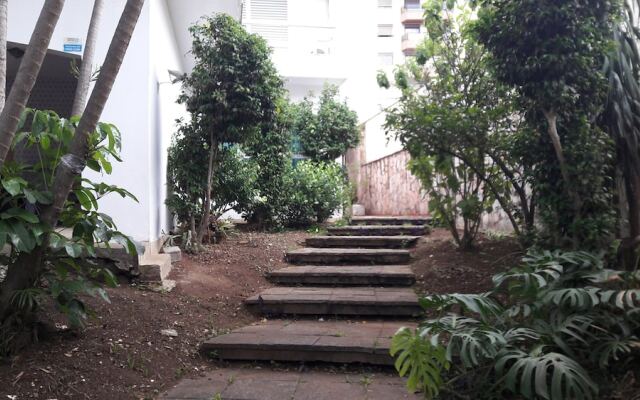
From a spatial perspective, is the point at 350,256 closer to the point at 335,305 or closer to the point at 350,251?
the point at 350,251

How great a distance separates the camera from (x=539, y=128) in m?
4.02

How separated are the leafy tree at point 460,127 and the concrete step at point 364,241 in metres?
1.13

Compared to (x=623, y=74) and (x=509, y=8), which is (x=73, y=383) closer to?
(x=509, y=8)

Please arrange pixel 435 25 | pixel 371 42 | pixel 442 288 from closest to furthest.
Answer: pixel 442 288 < pixel 435 25 < pixel 371 42

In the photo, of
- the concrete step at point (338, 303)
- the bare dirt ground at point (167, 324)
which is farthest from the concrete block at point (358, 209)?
the concrete step at point (338, 303)

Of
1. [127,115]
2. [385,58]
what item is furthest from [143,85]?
[385,58]

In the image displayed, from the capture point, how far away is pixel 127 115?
5.14 m

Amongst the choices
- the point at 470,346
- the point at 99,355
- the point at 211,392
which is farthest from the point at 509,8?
the point at 99,355

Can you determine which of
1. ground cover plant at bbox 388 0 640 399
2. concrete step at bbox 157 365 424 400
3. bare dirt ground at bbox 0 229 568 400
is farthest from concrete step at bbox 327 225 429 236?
concrete step at bbox 157 365 424 400

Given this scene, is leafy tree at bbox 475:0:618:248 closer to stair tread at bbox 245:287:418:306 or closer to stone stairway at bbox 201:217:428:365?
stair tread at bbox 245:287:418:306

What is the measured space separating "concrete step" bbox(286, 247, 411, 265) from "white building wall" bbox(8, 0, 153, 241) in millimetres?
2039

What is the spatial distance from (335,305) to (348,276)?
0.89 metres

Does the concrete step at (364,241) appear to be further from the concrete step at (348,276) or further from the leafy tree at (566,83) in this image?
the leafy tree at (566,83)

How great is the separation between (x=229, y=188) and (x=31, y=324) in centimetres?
390
